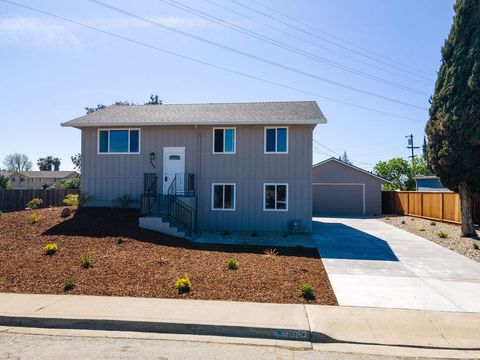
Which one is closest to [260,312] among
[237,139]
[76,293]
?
[76,293]

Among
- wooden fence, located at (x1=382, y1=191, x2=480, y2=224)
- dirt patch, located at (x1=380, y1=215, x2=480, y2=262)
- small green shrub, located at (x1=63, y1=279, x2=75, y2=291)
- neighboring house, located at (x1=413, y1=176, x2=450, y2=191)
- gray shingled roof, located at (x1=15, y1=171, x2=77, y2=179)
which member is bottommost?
dirt patch, located at (x1=380, y1=215, x2=480, y2=262)

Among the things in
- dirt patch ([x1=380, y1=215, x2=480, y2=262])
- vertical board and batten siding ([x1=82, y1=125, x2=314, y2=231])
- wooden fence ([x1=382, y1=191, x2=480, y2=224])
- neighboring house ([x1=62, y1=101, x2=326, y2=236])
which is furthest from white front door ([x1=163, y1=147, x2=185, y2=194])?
wooden fence ([x1=382, y1=191, x2=480, y2=224])

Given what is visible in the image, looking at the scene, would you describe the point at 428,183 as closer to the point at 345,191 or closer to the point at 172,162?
the point at 345,191

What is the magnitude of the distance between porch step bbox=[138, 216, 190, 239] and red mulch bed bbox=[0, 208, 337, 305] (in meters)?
0.38

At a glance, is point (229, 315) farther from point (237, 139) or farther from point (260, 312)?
point (237, 139)

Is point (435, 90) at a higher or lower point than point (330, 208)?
higher

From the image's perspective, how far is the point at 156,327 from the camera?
5.29 metres

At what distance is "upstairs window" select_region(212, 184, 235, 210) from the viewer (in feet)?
50.7

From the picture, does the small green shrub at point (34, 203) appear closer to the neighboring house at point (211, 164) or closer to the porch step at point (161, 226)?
the neighboring house at point (211, 164)

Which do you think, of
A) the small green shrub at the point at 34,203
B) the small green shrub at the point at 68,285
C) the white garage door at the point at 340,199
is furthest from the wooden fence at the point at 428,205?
the small green shrub at the point at 34,203

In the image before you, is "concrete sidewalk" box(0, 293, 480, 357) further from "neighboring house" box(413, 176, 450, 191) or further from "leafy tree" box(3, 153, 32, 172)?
"leafy tree" box(3, 153, 32, 172)

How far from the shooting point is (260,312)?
18.9 feet

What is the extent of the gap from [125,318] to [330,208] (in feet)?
72.1

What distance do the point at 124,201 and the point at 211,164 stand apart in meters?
4.05
